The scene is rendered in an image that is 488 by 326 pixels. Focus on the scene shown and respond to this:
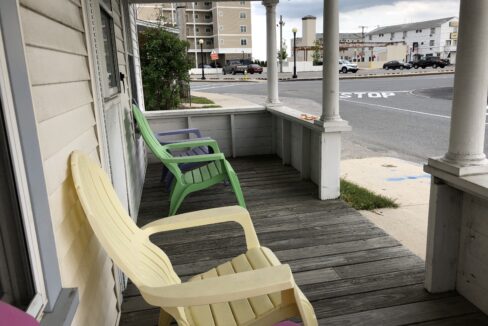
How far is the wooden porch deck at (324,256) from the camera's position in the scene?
2.09 metres

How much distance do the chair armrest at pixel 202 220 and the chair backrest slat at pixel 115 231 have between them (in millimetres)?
73

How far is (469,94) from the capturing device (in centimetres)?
194

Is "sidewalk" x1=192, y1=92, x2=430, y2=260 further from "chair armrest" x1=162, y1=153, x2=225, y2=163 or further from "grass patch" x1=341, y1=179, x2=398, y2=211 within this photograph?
"chair armrest" x1=162, y1=153, x2=225, y2=163

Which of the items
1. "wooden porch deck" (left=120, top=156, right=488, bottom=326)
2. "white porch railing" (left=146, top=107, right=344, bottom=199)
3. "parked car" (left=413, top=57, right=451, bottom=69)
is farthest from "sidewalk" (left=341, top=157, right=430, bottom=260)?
"parked car" (left=413, top=57, right=451, bottom=69)

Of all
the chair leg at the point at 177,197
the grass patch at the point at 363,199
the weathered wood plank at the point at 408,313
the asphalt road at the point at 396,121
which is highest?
the chair leg at the point at 177,197

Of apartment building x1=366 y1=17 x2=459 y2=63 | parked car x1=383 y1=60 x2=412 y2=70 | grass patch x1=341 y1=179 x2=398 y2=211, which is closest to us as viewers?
grass patch x1=341 y1=179 x2=398 y2=211

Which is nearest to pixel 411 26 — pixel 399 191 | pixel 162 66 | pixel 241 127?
pixel 162 66

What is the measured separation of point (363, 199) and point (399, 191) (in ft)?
1.99

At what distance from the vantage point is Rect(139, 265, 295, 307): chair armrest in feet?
4.14

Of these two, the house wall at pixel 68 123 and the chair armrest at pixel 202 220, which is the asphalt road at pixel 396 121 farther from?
the house wall at pixel 68 123

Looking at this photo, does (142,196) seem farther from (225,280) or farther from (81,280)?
(225,280)

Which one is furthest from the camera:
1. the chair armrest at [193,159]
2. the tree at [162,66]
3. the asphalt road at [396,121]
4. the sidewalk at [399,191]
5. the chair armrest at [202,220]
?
the tree at [162,66]

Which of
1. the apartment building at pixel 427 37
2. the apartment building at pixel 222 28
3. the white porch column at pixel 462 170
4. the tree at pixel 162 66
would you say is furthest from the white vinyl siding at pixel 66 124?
the apartment building at pixel 427 37

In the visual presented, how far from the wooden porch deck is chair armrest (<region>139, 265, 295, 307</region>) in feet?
2.88
